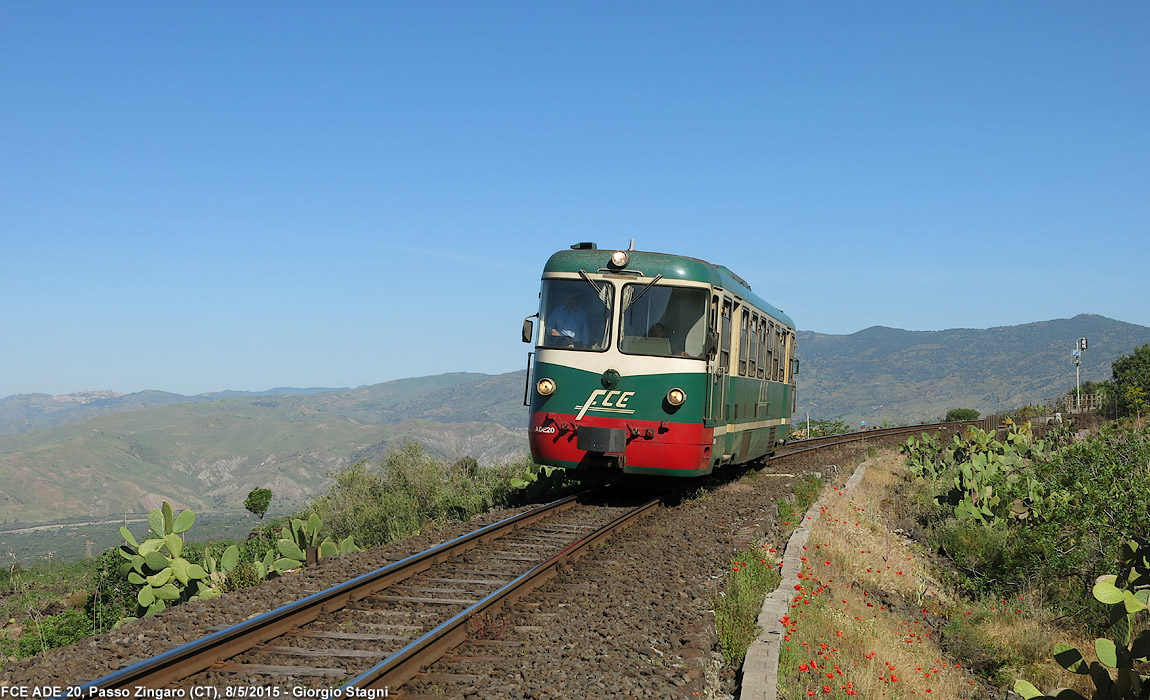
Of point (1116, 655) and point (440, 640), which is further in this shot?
point (440, 640)

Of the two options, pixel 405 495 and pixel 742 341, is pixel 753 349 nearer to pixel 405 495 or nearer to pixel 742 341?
pixel 742 341

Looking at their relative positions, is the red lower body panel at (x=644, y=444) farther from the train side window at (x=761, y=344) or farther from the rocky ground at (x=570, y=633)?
the train side window at (x=761, y=344)

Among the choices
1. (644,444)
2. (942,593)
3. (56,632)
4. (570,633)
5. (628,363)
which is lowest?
(56,632)

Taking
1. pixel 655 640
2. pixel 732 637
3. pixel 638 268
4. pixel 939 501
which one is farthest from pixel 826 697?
pixel 939 501

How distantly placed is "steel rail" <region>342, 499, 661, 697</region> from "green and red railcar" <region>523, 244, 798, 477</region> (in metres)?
3.57

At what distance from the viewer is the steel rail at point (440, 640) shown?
219 inches

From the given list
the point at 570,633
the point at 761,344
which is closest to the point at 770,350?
the point at 761,344

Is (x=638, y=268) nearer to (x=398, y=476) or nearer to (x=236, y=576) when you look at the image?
(x=236, y=576)

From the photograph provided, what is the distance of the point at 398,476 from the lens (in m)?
22.4

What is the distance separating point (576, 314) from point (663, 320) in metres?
1.26

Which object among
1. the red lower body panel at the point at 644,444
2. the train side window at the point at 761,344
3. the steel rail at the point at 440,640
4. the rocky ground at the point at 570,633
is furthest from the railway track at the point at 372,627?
the train side window at the point at 761,344

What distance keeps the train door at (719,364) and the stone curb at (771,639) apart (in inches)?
102

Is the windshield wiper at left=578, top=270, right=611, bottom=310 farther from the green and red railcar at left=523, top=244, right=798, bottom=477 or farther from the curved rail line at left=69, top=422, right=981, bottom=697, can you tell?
the curved rail line at left=69, top=422, right=981, bottom=697

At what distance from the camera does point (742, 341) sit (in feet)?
50.4
